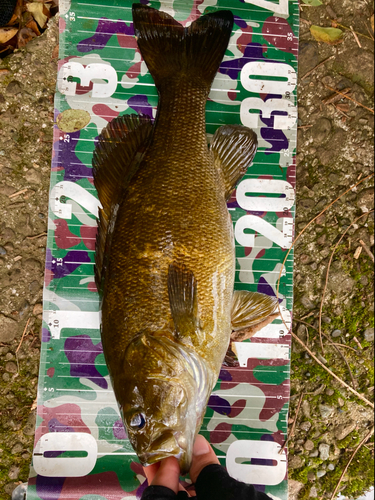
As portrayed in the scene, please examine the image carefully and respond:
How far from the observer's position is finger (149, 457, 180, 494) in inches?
64.3

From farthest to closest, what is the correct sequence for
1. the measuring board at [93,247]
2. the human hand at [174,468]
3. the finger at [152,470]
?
the measuring board at [93,247], the finger at [152,470], the human hand at [174,468]

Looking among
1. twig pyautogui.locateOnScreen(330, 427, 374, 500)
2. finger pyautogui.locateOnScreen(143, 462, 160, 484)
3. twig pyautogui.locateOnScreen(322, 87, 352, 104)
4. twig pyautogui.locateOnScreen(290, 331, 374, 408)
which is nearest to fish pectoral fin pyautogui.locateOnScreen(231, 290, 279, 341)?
twig pyautogui.locateOnScreen(290, 331, 374, 408)

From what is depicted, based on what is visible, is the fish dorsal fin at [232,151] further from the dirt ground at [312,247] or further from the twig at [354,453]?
the twig at [354,453]

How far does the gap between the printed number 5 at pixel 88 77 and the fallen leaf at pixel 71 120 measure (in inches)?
5.1

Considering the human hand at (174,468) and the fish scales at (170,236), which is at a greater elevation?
the fish scales at (170,236)

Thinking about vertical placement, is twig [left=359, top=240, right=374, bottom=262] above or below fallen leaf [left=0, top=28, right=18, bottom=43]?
below

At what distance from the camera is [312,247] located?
2.44 m

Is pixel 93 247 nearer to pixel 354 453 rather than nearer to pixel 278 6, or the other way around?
pixel 278 6

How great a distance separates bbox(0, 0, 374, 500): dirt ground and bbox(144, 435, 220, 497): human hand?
0.74 metres

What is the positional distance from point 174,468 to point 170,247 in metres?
1.06

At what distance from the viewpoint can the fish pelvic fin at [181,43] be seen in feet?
6.81

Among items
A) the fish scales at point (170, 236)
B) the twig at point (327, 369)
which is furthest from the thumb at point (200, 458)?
the twig at point (327, 369)

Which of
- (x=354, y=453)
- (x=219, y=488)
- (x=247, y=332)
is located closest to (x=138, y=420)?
(x=219, y=488)

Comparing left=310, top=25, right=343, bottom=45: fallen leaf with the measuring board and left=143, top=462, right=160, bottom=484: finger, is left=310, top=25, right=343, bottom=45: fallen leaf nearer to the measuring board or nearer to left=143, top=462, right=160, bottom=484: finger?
the measuring board
